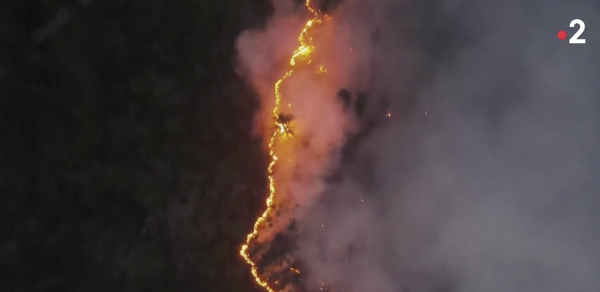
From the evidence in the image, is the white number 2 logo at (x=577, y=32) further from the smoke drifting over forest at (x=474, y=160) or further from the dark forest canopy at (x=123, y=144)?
the dark forest canopy at (x=123, y=144)

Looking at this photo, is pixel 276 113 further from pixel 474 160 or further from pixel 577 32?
pixel 577 32

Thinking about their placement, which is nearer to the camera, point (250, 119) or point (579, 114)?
point (250, 119)

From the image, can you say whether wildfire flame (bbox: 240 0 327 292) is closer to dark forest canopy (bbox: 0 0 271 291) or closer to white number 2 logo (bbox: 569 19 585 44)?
dark forest canopy (bbox: 0 0 271 291)

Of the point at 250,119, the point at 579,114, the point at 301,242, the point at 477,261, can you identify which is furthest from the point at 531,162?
the point at 250,119

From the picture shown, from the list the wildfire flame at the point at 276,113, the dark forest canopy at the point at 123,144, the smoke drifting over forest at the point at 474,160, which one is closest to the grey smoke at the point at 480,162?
the smoke drifting over forest at the point at 474,160

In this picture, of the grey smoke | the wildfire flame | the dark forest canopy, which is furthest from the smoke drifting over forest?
the dark forest canopy

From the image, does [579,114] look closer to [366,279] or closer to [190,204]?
[366,279]

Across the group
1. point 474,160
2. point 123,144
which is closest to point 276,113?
point 123,144

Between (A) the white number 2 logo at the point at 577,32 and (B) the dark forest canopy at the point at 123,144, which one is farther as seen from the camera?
(A) the white number 2 logo at the point at 577,32
